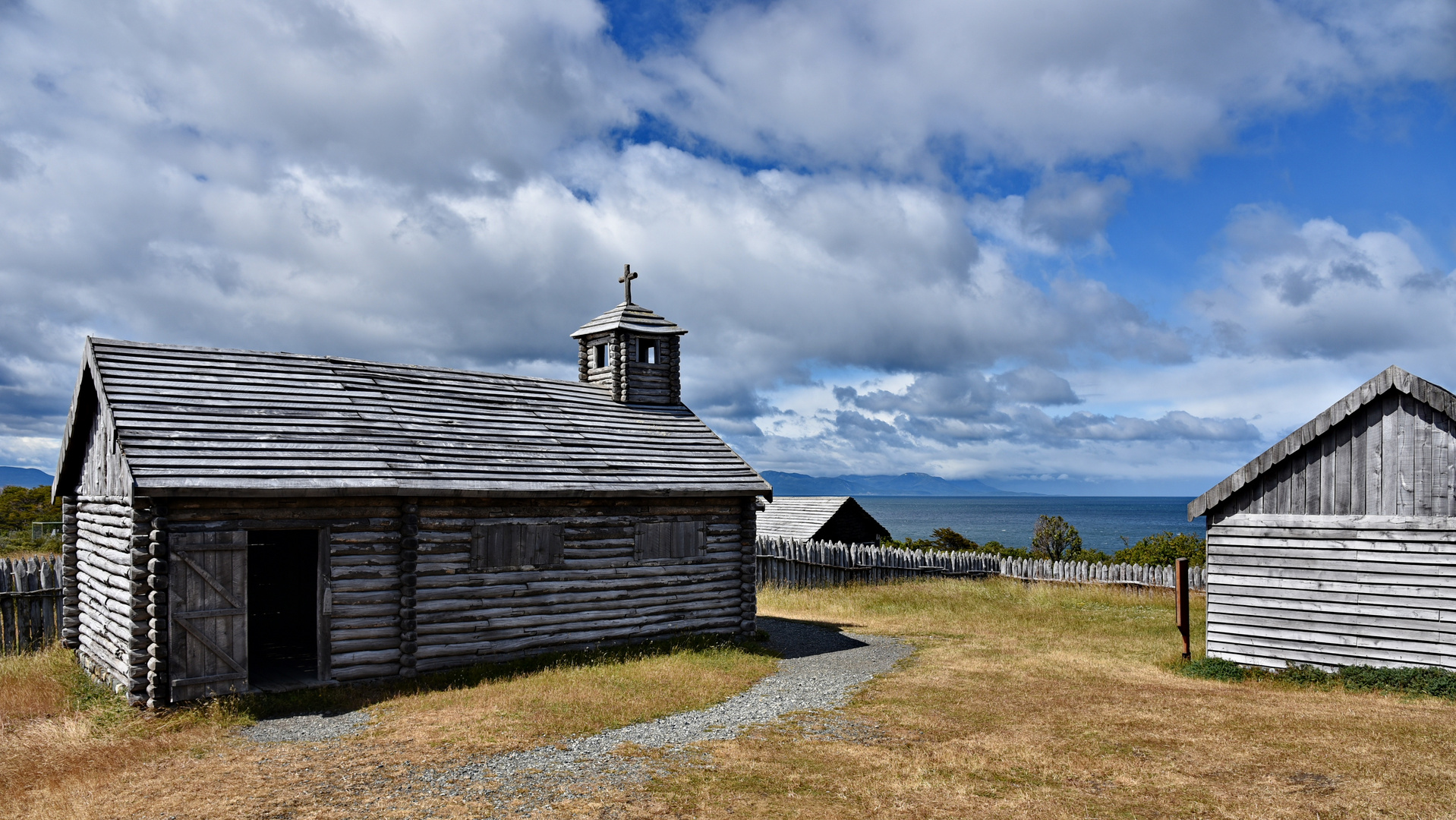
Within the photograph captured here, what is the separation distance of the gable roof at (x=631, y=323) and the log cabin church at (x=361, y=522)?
2.37m

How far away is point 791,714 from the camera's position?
1239 cm

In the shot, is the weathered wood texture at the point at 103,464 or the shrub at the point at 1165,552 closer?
the weathered wood texture at the point at 103,464

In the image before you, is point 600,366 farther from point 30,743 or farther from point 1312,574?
point 1312,574

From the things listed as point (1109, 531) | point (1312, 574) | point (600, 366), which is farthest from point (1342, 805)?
point (1109, 531)

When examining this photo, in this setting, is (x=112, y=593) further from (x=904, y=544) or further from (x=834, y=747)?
(x=904, y=544)

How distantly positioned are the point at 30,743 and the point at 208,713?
1883mm

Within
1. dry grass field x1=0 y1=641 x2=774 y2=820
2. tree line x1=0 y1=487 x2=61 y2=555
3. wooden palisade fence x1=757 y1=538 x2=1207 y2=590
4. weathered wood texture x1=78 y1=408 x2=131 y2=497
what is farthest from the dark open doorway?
wooden palisade fence x1=757 y1=538 x2=1207 y2=590

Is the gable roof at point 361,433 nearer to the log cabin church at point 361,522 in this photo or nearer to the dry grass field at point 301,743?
the log cabin church at point 361,522

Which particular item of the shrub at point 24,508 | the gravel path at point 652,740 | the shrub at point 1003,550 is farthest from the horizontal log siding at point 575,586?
the shrub at point 24,508

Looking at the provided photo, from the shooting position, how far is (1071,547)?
4897 centimetres

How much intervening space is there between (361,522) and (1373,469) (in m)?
15.7

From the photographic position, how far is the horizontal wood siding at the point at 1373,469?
45.3 ft

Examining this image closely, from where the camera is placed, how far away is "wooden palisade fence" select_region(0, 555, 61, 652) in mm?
15836

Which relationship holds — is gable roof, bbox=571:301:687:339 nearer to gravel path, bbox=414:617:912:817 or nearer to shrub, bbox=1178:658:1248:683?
gravel path, bbox=414:617:912:817
